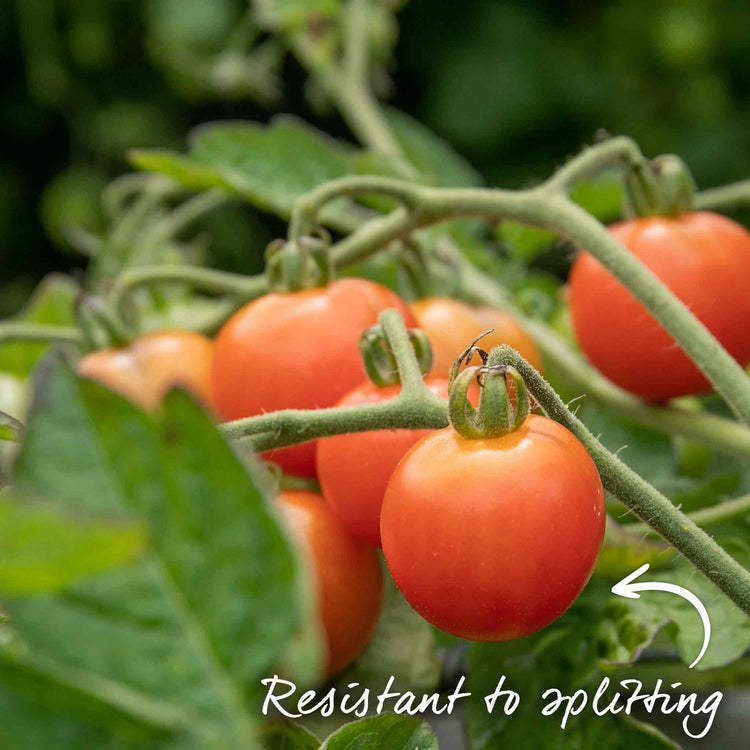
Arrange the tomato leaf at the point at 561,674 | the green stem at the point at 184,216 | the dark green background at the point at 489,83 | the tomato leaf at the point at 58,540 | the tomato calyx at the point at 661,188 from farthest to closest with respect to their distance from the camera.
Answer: the dark green background at the point at 489,83, the green stem at the point at 184,216, the tomato calyx at the point at 661,188, the tomato leaf at the point at 561,674, the tomato leaf at the point at 58,540

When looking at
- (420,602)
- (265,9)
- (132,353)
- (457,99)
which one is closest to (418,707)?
(420,602)

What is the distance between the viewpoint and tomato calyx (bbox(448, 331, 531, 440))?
0.99 ft

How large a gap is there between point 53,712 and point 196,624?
30 millimetres

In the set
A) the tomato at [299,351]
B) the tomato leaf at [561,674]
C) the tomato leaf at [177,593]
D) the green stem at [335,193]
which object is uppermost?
the tomato leaf at [177,593]

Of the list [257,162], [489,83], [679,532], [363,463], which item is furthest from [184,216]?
[489,83]

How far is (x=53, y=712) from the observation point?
0.19 m

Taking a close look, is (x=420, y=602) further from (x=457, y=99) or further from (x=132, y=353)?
(x=457, y=99)

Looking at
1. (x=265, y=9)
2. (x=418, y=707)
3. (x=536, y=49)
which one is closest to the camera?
(x=418, y=707)

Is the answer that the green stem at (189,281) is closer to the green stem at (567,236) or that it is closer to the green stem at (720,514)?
the green stem at (567,236)

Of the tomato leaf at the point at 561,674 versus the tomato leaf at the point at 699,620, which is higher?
the tomato leaf at the point at 699,620

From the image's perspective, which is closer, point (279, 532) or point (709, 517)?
point (279, 532)

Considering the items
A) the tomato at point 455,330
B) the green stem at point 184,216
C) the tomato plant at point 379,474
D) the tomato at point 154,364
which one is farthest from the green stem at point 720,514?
the green stem at point 184,216

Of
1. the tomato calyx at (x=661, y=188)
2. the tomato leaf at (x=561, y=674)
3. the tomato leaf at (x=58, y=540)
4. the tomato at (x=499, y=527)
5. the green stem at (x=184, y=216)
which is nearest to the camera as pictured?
the tomato leaf at (x=58, y=540)

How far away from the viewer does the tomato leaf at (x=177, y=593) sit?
0.19 m
